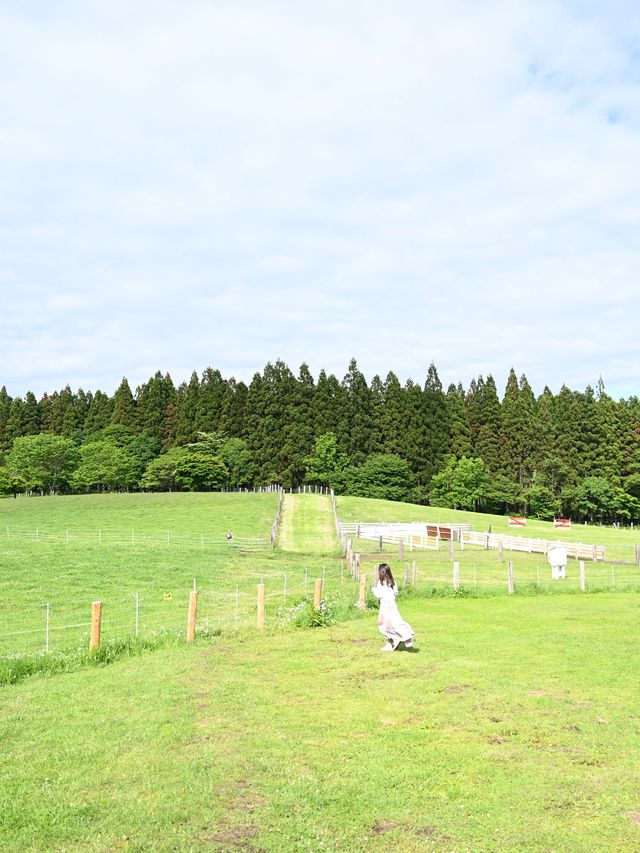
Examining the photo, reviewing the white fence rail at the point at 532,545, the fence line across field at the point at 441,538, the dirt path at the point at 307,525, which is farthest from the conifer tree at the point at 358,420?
the white fence rail at the point at 532,545

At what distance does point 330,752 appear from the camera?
8.55 m

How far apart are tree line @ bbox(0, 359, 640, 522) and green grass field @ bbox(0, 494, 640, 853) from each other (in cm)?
7455

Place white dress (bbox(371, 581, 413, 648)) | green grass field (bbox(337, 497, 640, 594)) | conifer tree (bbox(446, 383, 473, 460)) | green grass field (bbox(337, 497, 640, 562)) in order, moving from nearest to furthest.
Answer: white dress (bbox(371, 581, 413, 648)) → green grass field (bbox(337, 497, 640, 594)) → green grass field (bbox(337, 497, 640, 562)) → conifer tree (bbox(446, 383, 473, 460))

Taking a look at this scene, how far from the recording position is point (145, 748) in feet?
28.9

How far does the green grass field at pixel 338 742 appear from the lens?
255 inches

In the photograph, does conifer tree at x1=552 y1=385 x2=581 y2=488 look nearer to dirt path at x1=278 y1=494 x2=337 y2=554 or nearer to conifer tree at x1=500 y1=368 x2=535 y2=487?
conifer tree at x1=500 y1=368 x2=535 y2=487

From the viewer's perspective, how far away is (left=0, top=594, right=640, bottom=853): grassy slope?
253 inches

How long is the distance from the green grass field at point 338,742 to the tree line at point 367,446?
245 ft

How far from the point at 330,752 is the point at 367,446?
93019mm

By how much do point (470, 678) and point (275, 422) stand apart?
289 ft

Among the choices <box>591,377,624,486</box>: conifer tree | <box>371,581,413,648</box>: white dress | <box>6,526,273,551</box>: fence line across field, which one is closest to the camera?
<box>371,581,413,648</box>: white dress

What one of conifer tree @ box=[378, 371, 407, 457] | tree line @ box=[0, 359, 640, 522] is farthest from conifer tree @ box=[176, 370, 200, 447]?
conifer tree @ box=[378, 371, 407, 457]

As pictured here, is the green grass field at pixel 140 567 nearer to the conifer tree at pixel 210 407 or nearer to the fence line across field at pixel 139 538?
the fence line across field at pixel 139 538

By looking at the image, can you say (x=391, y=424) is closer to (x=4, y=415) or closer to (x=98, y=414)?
(x=98, y=414)
